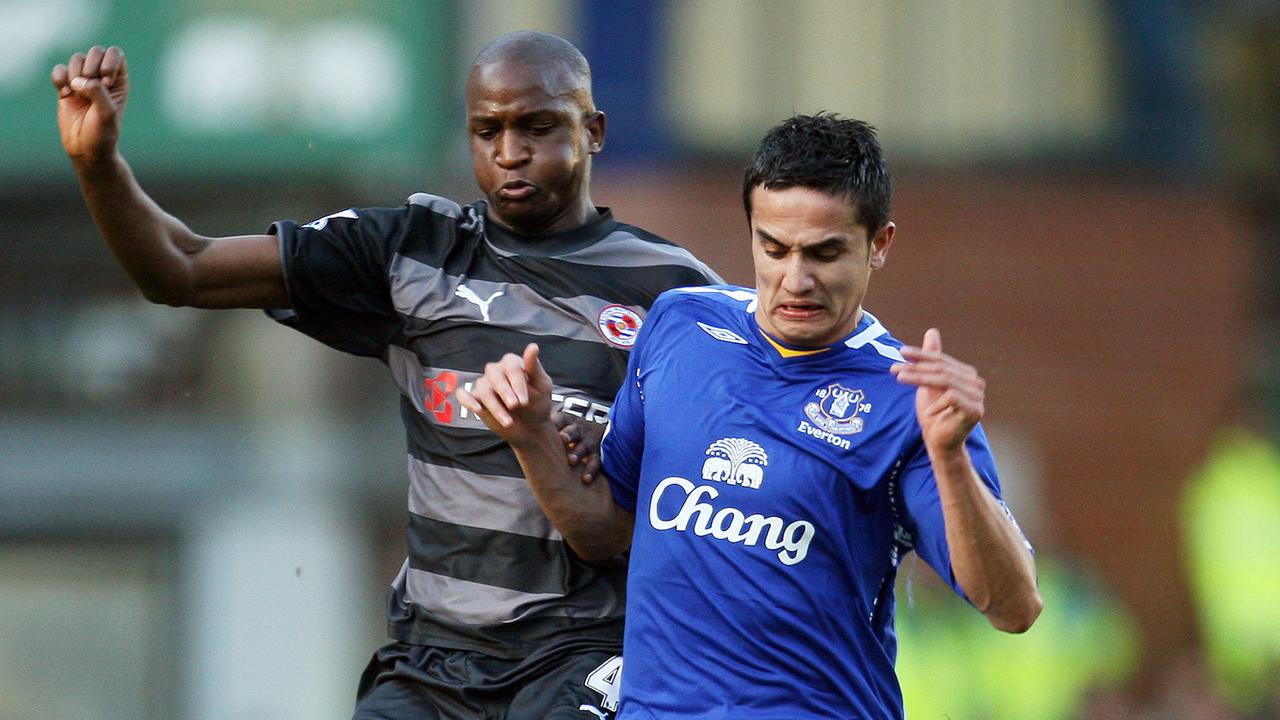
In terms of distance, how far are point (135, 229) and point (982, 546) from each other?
83.6 inches

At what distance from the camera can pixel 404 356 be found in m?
4.71

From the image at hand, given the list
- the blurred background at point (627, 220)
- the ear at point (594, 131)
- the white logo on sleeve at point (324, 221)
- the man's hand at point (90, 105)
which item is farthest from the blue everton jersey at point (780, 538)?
the blurred background at point (627, 220)

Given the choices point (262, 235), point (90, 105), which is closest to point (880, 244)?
point (262, 235)

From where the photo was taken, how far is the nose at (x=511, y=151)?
453 centimetres

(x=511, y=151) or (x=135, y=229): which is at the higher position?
(x=511, y=151)

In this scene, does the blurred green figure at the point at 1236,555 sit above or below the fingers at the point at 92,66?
below

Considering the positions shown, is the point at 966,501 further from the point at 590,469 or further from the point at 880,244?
the point at 590,469

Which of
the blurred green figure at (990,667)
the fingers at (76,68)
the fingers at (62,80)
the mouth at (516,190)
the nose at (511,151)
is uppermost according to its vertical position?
the fingers at (76,68)

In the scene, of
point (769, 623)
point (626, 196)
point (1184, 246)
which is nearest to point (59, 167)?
point (626, 196)

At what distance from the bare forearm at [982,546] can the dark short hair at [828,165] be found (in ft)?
2.24

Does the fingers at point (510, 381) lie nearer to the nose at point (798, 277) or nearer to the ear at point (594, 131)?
the nose at point (798, 277)

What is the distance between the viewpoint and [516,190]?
456cm

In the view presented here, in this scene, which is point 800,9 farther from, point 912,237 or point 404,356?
point 404,356

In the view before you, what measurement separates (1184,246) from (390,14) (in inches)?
222
